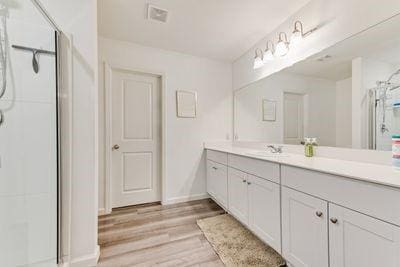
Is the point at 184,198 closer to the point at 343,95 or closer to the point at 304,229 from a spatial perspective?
the point at 304,229

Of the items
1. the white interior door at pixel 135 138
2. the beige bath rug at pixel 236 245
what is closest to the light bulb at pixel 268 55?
the white interior door at pixel 135 138

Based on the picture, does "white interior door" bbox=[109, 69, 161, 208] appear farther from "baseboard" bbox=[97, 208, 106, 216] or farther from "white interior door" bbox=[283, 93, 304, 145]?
"white interior door" bbox=[283, 93, 304, 145]

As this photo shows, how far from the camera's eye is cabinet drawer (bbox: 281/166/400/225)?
79cm

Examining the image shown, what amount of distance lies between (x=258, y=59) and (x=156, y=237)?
7.70ft

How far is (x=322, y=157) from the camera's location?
1.63m

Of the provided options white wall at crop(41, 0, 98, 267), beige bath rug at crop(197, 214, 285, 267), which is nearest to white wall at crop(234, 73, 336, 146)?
beige bath rug at crop(197, 214, 285, 267)

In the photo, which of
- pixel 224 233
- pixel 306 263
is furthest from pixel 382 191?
pixel 224 233

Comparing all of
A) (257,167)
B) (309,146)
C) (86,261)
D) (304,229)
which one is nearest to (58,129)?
(86,261)

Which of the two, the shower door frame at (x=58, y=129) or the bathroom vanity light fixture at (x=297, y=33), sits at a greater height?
the bathroom vanity light fixture at (x=297, y=33)

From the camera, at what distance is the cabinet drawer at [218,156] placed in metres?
2.22

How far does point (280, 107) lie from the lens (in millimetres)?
2209

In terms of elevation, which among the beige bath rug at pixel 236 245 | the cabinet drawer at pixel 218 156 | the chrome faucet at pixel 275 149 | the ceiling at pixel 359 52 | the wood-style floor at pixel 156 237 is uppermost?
the ceiling at pixel 359 52

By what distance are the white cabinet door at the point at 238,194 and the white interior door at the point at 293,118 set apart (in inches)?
27.2

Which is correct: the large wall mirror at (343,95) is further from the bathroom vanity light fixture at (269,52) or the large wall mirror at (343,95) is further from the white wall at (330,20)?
the bathroom vanity light fixture at (269,52)
